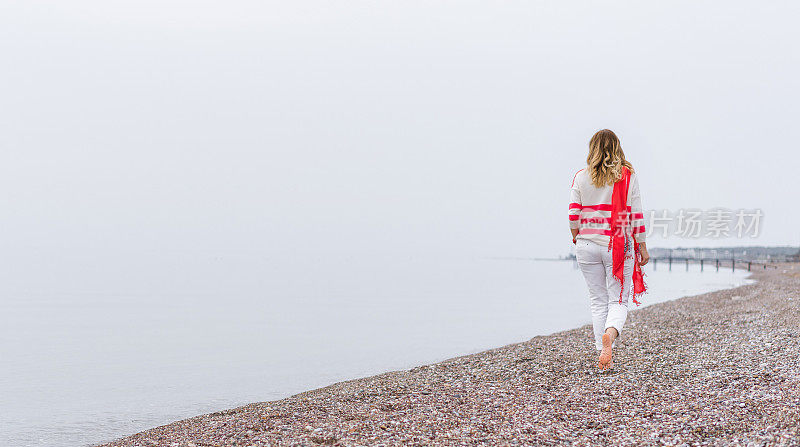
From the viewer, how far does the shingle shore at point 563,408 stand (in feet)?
16.8

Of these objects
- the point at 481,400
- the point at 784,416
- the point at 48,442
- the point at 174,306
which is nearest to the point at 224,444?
the point at 481,400

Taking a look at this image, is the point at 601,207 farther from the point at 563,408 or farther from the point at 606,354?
Result: the point at 563,408

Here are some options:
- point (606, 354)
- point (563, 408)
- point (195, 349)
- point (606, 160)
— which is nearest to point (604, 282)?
point (606, 354)

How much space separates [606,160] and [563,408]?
8.98ft

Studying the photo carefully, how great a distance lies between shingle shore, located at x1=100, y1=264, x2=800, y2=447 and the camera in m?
5.11

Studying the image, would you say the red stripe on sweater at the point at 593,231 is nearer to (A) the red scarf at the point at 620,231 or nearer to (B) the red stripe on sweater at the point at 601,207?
(A) the red scarf at the point at 620,231

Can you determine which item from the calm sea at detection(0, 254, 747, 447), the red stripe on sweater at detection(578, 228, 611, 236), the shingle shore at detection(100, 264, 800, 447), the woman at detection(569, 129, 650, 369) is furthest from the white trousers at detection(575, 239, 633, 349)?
the calm sea at detection(0, 254, 747, 447)

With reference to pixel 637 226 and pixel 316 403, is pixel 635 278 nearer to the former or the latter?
pixel 637 226

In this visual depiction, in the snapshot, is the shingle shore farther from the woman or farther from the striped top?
the striped top

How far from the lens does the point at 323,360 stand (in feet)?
56.4

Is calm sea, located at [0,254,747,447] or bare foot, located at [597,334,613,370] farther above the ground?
bare foot, located at [597,334,613,370]

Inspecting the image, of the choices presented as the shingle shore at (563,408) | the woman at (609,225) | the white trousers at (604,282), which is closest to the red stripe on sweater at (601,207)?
the woman at (609,225)

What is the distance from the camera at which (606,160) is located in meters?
6.95

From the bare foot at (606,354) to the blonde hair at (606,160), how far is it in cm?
183
